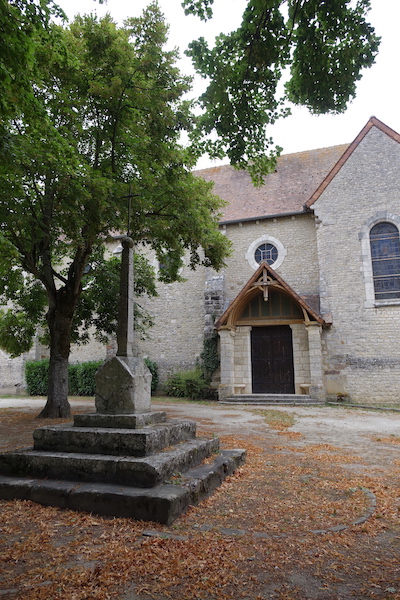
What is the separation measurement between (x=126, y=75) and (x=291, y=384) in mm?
11360

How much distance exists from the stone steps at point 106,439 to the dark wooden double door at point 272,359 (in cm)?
1075

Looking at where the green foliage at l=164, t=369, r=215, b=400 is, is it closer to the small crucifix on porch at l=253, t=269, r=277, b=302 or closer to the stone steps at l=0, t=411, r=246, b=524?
the small crucifix on porch at l=253, t=269, r=277, b=302

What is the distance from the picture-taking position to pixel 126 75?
22.8 ft

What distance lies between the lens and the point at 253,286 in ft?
46.2

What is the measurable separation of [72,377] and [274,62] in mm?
16122

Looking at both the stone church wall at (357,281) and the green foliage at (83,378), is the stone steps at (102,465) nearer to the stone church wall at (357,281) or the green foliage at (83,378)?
the stone church wall at (357,281)

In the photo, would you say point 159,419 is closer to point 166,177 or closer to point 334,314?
point 166,177

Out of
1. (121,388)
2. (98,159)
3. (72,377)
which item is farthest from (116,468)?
(72,377)

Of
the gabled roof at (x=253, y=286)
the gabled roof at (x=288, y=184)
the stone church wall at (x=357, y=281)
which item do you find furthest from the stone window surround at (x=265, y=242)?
the gabled roof at (x=253, y=286)

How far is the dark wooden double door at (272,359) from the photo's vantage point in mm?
14492

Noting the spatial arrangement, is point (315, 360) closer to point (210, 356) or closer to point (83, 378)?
point (210, 356)

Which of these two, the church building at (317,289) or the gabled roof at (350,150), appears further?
the gabled roof at (350,150)

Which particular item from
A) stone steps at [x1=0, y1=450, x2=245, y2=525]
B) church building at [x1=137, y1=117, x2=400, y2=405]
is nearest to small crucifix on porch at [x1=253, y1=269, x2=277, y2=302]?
church building at [x1=137, y1=117, x2=400, y2=405]

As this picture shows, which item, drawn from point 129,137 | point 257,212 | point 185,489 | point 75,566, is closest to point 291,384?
point 257,212
